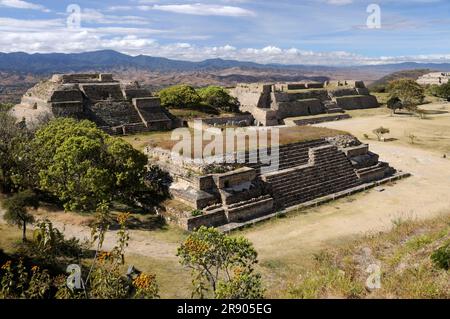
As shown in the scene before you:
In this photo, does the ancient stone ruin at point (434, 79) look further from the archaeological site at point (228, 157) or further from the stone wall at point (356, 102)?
the archaeological site at point (228, 157)

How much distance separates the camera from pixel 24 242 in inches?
530

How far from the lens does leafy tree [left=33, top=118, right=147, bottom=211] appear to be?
50.2 feet

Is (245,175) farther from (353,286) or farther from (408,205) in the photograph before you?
(353,286)

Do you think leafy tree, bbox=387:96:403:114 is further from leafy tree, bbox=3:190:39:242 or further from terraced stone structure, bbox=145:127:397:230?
leafy tree, bbox=3:190:39:242

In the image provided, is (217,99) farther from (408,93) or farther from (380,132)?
(408,93)

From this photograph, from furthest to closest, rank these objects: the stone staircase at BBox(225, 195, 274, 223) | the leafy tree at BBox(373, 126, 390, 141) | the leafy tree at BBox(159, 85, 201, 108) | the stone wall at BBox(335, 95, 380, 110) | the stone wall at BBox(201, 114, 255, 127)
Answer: the stone wall at BBox(335, 95, 380, 110)
the leafy tree at BBox(159, 85, 201, 108)
the stone wall at BBox(201, 114, 255, 127)
the leafy tree at BBox(373, 126, 390, 141)
the stone staircase at BBox(225, 195, 274, 223)

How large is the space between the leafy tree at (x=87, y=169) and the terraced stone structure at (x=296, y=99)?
22.9 meters

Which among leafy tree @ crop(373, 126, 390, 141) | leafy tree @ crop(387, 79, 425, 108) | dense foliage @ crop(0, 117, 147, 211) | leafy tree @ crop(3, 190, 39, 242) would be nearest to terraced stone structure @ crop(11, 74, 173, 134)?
dense foliage @ crop(0, 117, 147, 211)

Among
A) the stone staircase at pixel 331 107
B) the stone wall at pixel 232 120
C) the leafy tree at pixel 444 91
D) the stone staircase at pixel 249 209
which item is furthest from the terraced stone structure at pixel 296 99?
the stone staircase at pixel 249 209

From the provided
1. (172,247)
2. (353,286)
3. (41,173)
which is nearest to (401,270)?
(353,286)

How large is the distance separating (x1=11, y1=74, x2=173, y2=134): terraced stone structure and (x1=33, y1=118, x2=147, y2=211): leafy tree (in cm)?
1082

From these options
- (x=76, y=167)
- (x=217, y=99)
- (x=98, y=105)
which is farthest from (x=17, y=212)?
(x=217, y=99)

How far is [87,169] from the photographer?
15.6m
